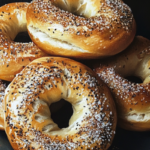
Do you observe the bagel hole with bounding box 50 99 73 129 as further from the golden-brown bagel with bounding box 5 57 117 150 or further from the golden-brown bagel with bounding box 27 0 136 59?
the golden-brown bagel with bounding box 27 0 136 59

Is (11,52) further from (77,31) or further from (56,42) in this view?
(77,31)

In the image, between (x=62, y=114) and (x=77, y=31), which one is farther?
(x=62, y=114)

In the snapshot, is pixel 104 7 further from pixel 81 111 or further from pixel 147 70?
pixel 81 111

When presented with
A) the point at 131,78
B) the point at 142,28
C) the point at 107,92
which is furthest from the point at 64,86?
the point at 142,28

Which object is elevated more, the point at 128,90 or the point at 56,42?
the point at 56,42

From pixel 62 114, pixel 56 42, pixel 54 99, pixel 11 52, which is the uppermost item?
pixel 56 42

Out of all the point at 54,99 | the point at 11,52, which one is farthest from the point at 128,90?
the point at 11,52

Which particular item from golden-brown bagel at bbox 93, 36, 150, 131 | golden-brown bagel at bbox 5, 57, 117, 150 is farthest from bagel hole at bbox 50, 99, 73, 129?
golden-brown bagel at bbox 93, 36, 150, 131
